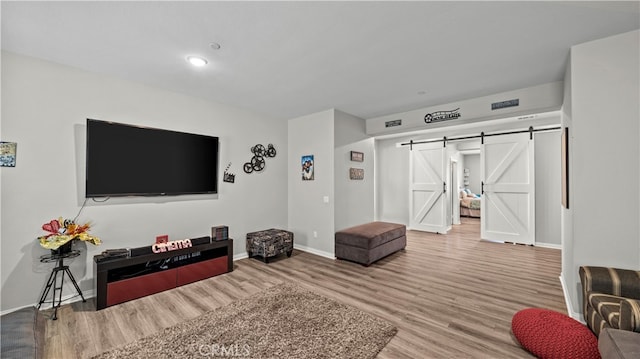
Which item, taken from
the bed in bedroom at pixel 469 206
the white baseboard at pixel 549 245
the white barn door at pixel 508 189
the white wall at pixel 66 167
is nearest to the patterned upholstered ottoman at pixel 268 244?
the white wall at pixel 66 167

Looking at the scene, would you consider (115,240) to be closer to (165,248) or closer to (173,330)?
(165,248)

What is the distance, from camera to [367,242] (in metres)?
3.97

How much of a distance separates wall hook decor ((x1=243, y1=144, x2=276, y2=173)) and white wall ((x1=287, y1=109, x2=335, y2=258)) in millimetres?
597

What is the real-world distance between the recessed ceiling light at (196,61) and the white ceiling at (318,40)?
0.07 metres

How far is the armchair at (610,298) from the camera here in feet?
5.15

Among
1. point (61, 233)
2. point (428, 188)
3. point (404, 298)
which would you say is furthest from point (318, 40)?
point (428, 188)

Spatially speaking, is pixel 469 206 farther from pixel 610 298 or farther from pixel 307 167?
pixel 610 298

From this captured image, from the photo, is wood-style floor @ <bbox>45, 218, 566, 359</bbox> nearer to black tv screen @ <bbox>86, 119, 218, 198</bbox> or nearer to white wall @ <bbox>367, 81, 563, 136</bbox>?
black tv screen @ <bbox>86, 119, 218, 198</bbox>

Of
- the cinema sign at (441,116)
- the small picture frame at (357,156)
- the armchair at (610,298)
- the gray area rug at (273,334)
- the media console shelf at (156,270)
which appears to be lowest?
the gray area rug at (273,334)

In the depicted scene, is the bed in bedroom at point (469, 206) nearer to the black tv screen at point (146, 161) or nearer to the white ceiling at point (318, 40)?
the white ceiling at point (318, 40)

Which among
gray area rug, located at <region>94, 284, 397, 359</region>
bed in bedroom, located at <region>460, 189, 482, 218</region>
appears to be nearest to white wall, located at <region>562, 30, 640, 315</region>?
gray area rug, located at <region>94, 284, 397, 359</region>

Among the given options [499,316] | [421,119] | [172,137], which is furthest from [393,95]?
[172,137]

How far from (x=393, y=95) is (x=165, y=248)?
3.81 metres

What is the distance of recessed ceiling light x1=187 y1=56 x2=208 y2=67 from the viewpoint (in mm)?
2602
